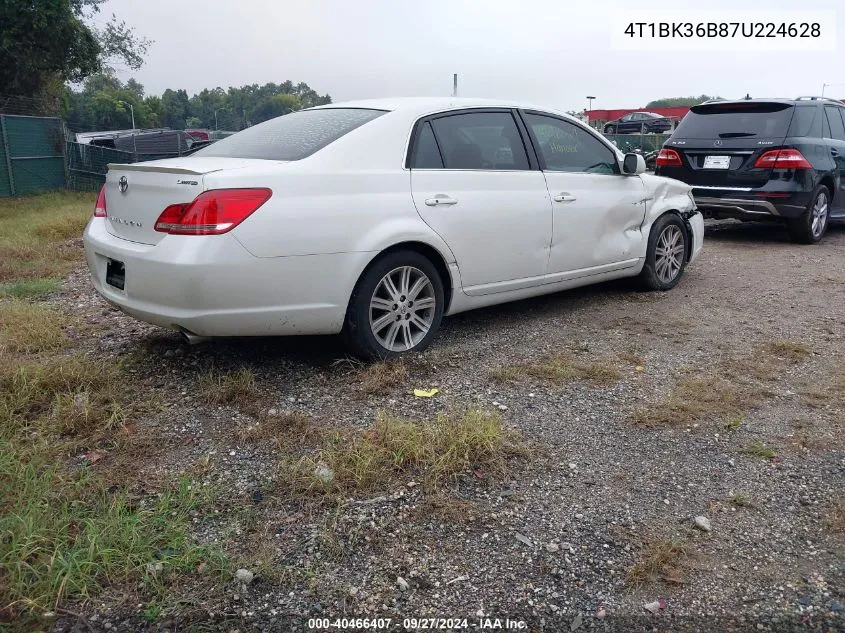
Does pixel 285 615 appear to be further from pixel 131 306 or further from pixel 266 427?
pixel 131 306

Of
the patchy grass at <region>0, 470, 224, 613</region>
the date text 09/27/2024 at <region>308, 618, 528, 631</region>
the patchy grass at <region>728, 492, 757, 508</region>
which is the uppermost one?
the patchy grass at <region>0, 470, 224, 613</region>

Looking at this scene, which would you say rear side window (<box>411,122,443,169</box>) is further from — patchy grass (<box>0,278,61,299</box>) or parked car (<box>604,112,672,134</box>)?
parked car (<box>604,112,672,134</box>)

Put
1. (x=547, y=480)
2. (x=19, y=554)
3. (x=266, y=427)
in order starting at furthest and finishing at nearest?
(x=266, y=427), (x=547, y=480), (x=19, y=554)

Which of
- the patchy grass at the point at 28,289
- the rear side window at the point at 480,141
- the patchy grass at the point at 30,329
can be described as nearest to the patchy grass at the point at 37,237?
the patchy grass at the point at 28,289

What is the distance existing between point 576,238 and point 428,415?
7.38ft

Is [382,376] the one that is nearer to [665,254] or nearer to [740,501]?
[740,501]

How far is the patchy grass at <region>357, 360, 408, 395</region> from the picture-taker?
3.94m


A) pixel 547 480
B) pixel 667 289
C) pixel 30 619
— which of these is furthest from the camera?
pixel 667 289

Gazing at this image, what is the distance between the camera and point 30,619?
222 centimetres

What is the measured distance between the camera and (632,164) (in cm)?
574

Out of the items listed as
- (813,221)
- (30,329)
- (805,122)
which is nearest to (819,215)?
(813,221)

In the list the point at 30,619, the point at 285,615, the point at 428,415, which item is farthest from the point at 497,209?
the point at 30,619

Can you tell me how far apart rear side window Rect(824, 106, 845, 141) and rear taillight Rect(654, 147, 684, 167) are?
6.22 feet

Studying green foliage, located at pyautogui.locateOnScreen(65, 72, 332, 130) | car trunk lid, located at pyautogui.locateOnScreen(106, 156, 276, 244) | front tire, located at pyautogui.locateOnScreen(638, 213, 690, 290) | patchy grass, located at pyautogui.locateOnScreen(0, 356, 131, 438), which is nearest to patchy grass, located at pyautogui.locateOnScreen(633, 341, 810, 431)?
front tire, located at pyautogui.locateOnScreen(638, 213, 690, 290)
